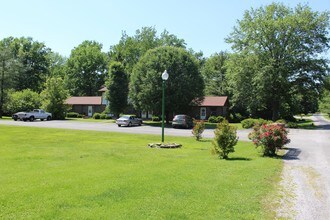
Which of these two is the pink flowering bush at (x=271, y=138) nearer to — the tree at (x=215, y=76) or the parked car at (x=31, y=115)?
the parked car at (x=31, y=115)

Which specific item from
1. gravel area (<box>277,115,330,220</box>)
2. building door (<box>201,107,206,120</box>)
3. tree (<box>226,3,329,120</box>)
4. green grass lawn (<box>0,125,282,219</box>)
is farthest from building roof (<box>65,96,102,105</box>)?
gravel area (<box>277,115,330,220</box>)

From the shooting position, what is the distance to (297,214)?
6676 millimetres

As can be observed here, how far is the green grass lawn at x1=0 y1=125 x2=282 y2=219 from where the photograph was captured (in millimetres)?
6344

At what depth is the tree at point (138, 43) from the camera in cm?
6719

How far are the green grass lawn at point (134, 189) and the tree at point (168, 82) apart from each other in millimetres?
Answer: 30021

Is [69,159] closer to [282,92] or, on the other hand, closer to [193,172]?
[193,172]

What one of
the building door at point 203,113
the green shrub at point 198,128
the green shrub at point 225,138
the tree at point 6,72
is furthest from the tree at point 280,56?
the tree at point 6,72

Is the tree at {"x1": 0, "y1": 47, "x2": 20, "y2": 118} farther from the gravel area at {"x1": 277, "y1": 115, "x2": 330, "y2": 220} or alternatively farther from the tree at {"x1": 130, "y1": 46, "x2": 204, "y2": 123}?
the gravel area at {"x1": 277, "y1": 115, "x2": 330, "y2": 220}

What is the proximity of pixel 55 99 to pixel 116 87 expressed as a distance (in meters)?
9.98

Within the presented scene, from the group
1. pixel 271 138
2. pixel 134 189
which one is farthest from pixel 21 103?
pixel 134 189

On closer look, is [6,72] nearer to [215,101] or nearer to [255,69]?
[215,101]

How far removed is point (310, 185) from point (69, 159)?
8753 millimetres

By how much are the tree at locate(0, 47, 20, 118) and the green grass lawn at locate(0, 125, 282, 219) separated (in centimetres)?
4775

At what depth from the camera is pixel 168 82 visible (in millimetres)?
43094
